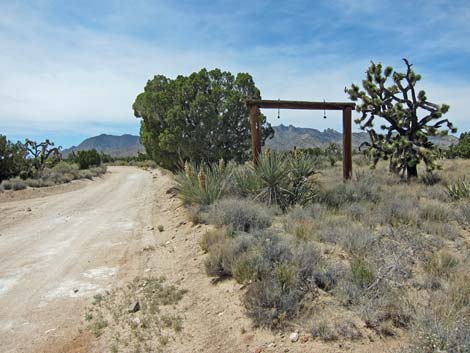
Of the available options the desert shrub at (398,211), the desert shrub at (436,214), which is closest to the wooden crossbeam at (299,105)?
the desert shrub at (398,211)

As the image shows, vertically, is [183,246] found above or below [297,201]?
below

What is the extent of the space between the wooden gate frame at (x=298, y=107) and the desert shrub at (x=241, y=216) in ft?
9.06

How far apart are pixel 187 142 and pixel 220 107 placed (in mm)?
2286

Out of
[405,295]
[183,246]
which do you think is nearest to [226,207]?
[183,246]

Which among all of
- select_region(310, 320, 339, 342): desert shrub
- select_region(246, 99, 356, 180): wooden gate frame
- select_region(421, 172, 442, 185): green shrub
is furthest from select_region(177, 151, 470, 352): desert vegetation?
select_region(421, 172, 442, 185): green shrub

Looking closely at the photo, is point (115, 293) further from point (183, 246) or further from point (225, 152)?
point (225, 152)

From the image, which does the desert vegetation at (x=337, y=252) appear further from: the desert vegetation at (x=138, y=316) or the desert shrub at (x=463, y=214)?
the desert vegetation at (x=138, y=316)

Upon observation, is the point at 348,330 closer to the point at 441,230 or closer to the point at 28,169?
the point at 441,230

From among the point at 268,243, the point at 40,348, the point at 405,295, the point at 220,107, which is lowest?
the point at 40,348

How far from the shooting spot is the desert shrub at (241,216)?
7.30 metres

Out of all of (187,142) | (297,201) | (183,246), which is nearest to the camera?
(183,246)

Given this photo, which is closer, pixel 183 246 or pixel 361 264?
pixel 361 264

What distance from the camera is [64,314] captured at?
4.96m

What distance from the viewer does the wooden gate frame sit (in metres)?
10.4
